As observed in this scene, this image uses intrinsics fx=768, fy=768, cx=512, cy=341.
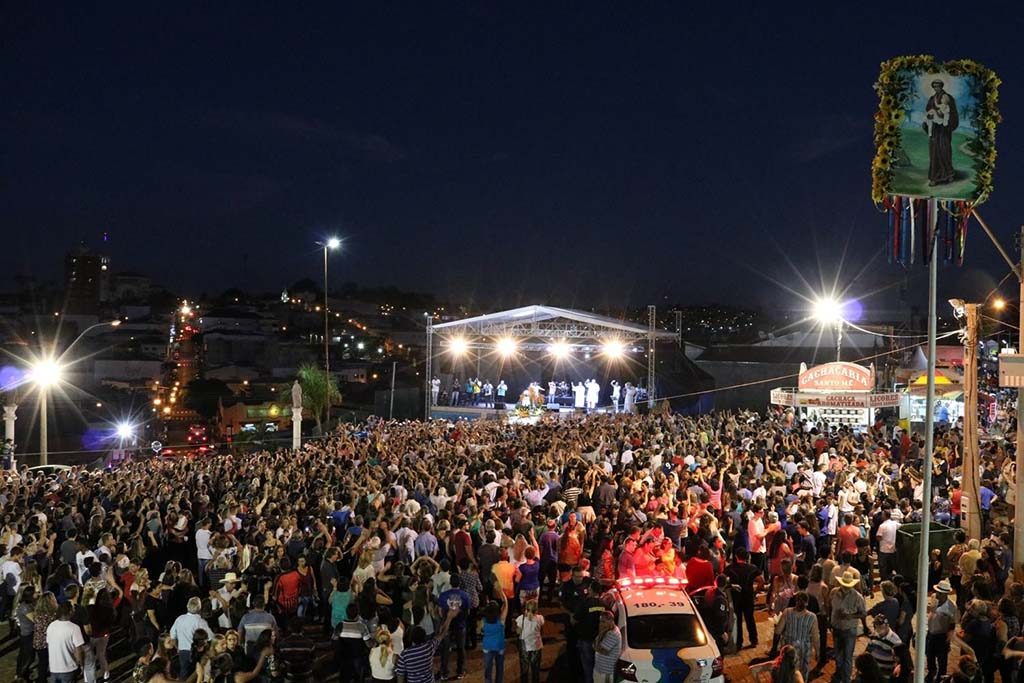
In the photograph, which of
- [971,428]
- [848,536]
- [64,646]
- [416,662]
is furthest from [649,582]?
[971,428]

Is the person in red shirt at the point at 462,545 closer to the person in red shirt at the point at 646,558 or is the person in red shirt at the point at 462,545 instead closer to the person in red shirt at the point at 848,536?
the person in red shirt at the point at 646,558

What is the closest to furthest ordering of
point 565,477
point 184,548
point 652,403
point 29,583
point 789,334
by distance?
1. point 29,583
2. point 184,548
3. point 565,477
4. point 652,403
5. point 789,334

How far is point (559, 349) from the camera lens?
111ft

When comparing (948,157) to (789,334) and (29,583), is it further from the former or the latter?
(789,334)

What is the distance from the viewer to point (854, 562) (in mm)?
8844

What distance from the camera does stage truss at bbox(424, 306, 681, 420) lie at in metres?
30.4

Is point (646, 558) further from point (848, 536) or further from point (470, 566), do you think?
point (848, 536)

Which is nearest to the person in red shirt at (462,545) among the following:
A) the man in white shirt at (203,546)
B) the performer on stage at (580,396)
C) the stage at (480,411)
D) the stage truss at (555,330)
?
the man in white shirt at (203,546)

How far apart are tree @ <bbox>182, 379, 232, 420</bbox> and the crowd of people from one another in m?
32.8

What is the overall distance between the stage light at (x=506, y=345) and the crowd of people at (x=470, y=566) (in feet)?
59.9

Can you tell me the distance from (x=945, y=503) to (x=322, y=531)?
9.10m

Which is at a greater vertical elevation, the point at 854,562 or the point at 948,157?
the point at 948,157

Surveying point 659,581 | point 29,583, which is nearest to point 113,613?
point 29,583

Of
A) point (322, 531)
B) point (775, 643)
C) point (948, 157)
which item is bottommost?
point (775, 643)
